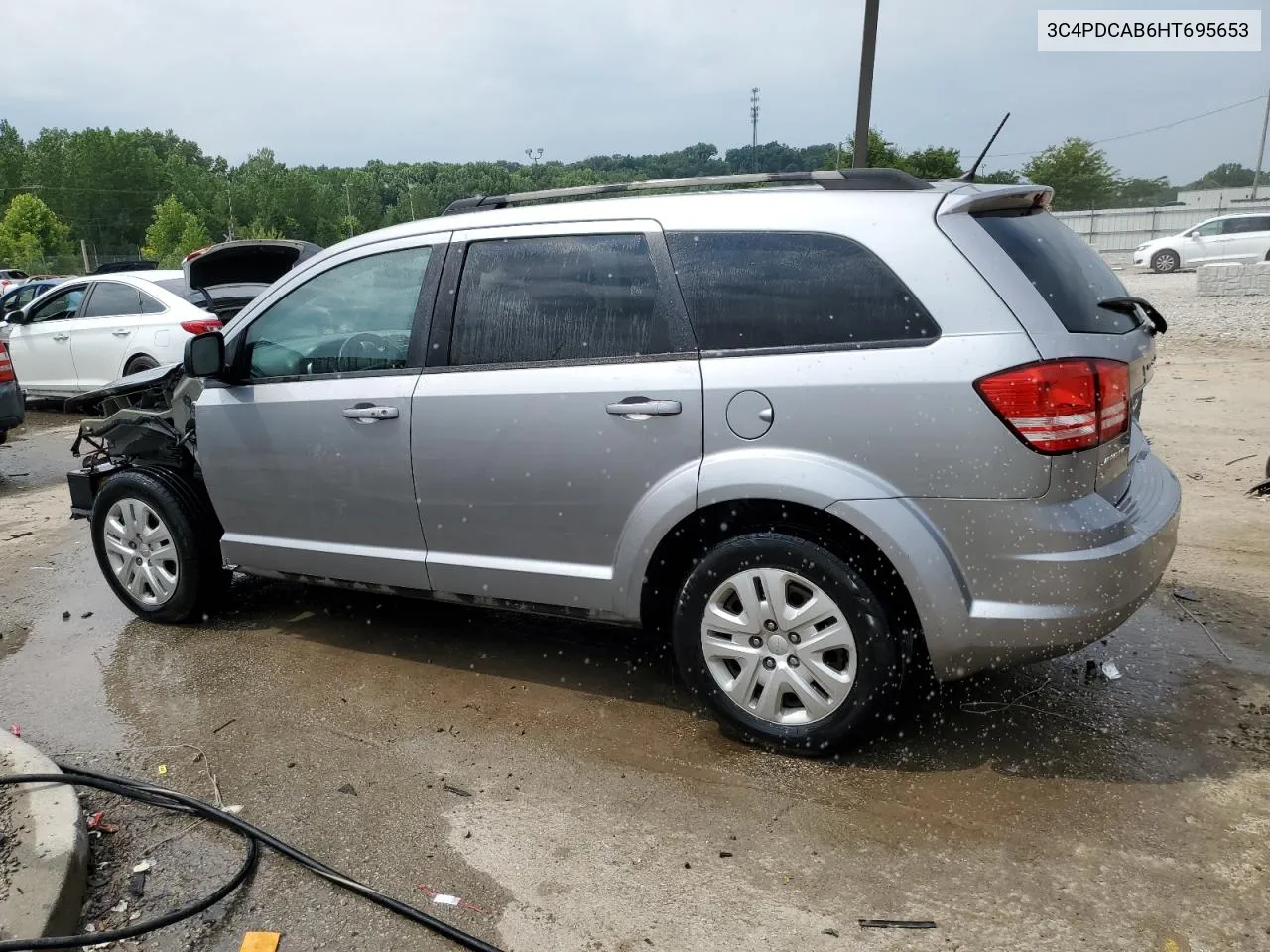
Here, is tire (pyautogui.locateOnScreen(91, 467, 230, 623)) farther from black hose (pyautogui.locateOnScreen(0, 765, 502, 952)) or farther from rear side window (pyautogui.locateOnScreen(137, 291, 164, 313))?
rear side window (pyautogui.locateOnScreen(137, 291, 164, 313))

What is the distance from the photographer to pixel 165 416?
189 inches

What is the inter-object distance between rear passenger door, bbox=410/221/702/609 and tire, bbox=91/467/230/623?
1.50m

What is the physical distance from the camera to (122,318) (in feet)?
35.1

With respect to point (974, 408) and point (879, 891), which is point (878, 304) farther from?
point (879, 891)

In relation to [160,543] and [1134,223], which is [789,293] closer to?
[160,543]

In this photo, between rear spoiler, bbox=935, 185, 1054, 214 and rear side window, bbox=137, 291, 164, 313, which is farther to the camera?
rear side window, bbox=137, 291, 164, 313

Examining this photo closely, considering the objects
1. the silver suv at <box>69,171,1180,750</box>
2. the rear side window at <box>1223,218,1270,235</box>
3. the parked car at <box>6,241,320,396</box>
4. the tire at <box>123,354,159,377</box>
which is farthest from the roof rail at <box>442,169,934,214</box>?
the rear side window at <box>1223,218,1270,235</box>

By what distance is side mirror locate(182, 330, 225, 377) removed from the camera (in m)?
4.17

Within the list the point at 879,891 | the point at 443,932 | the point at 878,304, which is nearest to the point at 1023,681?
the point at 879,891

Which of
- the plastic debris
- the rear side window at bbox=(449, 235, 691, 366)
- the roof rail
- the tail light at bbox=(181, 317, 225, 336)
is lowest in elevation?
the plastic debris

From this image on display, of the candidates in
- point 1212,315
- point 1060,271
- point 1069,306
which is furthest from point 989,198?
point 1212,315

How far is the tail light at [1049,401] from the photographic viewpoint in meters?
2.80

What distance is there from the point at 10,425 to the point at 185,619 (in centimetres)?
558

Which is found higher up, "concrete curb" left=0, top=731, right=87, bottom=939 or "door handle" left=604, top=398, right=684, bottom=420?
"door handle" left=604, top=398, right=684, bottom=420
